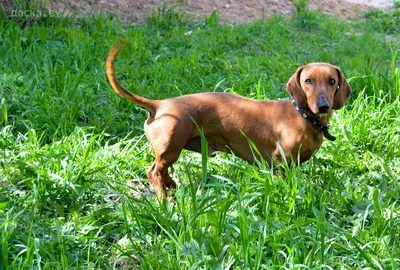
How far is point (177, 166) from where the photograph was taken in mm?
3967

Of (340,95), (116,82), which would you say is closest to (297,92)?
(340,95)

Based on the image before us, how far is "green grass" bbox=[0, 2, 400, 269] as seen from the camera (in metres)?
2.74

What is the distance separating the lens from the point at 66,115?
4.28 metres

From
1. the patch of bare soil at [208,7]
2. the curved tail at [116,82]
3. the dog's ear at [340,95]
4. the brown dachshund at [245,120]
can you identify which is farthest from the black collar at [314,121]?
the patch of bare soil at [208,7]

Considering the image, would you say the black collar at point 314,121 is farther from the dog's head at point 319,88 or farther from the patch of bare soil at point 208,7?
the patch of bare soil at point 208,7

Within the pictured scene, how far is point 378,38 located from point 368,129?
10.1 ft

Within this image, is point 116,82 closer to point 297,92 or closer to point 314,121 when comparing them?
point 297,92

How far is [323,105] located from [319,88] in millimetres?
142

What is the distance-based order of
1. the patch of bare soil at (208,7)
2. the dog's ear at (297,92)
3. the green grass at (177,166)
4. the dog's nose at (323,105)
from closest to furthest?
the green grass at (177,166)
the dog's nose at (323,105)
the dog's ear at (297,92)
the patch of bare soil at (208,7)

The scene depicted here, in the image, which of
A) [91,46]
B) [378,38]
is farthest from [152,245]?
[378,38]

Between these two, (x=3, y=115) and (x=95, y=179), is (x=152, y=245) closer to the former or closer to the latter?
(x=95, y=179)

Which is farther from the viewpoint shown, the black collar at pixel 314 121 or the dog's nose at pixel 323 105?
the black collar at pixel 314 121

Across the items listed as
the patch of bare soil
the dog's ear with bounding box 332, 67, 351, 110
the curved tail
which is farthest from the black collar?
the patch of bare soil

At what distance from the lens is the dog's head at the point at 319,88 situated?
3.44 m
